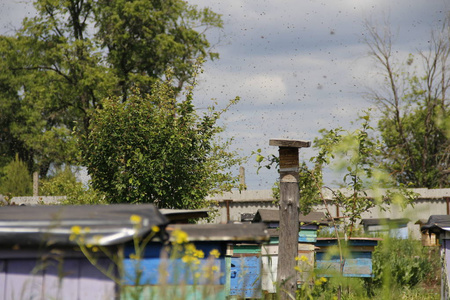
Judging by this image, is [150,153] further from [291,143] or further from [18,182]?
[18,182]

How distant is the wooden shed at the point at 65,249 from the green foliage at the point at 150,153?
686cm

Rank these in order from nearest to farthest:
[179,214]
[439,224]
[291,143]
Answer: [179,214] < [291,143] < [439,224]

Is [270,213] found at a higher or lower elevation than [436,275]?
higher

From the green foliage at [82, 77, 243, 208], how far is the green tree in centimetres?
1427

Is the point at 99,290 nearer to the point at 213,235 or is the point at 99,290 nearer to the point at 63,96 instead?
the point at 213,235

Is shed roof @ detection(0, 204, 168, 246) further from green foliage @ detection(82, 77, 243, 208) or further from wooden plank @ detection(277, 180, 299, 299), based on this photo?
green foliage @ detection(82, 77, 243, 208)

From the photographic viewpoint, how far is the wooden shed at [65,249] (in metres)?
4.38

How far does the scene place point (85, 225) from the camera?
14.6 feet

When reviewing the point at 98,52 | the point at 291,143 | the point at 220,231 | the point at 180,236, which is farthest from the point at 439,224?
the point at 98,52

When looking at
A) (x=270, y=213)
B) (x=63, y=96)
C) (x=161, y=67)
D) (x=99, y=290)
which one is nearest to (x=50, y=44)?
(x=63, y=96)

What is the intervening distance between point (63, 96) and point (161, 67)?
5.46m

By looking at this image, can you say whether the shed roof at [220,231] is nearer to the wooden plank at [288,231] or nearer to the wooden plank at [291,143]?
the wooden plank at [288,231]

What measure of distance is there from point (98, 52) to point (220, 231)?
25014mm

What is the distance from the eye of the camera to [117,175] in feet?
39.6
